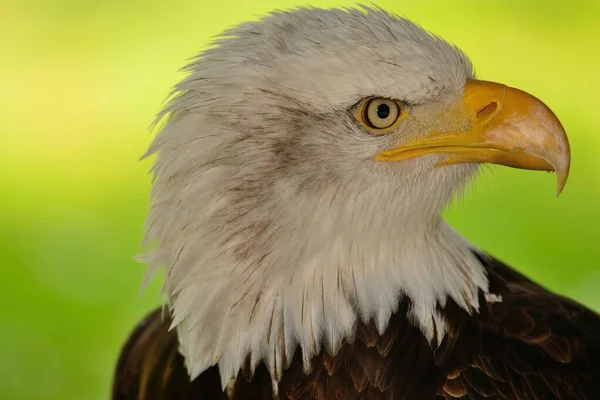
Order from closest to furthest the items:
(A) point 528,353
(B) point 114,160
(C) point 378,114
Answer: (C) point 378,114
(A) point 528,353
(B) point 114,160

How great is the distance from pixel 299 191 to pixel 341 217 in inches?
2.8

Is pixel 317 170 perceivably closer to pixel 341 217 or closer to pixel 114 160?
pixel 341 217

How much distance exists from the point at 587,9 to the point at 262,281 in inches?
101

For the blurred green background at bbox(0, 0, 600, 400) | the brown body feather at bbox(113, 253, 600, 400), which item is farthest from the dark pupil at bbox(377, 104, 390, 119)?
the blurred green background at bbox(0, 0, 600, 400)

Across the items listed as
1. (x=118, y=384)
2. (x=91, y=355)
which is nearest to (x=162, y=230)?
(x=118, y=384)

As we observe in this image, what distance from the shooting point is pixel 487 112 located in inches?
47.0

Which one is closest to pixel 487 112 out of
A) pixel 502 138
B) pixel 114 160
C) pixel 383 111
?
pixel 502 138

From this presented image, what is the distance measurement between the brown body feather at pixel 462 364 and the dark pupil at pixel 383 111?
0.28 m

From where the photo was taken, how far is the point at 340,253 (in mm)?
1217

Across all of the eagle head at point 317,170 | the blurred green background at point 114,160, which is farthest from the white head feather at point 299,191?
the blurred green background at point 114,160

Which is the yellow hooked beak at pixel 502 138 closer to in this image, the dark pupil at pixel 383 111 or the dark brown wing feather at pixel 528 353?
the dark pupil at pixel 383 111

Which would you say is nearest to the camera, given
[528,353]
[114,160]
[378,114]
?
[378,114]

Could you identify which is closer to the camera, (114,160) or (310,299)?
(310,299)

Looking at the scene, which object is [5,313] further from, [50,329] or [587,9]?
[587,9]
